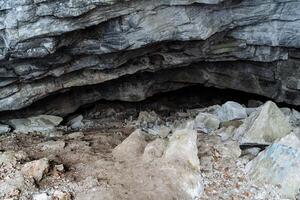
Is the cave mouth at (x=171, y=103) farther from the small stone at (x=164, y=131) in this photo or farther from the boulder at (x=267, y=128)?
the boulder at (x=267, y=128)

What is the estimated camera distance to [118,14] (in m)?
8.02

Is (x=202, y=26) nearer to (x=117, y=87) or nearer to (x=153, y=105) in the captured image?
(x=117, y=87)

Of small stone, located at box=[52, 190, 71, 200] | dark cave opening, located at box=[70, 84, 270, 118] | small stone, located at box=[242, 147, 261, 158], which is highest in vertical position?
small stone, located at box=[52, 190, 71, 200]

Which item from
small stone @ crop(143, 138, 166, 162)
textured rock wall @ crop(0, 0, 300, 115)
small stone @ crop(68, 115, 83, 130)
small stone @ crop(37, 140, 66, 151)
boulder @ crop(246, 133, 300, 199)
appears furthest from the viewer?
small stone @ crop(68, 115, 83, 130)

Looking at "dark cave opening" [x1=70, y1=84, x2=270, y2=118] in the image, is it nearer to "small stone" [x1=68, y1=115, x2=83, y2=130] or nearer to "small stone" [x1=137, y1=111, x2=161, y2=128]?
"small stone" [x1=68, y1=115, x2=83, y2=130]

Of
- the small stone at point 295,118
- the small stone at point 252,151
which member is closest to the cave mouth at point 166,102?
the small stone at point 295,118

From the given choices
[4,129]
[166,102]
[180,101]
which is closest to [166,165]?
[4,129]

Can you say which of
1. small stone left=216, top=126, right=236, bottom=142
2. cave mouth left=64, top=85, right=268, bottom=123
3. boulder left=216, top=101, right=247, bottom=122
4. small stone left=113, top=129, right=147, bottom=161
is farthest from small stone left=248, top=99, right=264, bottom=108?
small stone left=113, top=129, right=147, bottom=161

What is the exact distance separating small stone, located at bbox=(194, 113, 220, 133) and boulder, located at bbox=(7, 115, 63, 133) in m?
3.96

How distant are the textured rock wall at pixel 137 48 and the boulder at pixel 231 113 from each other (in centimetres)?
136

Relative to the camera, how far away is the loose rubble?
639 cm

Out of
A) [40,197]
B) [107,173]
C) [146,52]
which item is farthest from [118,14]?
[40,197]

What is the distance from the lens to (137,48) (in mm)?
9008

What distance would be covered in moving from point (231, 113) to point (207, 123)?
2.99 feet
